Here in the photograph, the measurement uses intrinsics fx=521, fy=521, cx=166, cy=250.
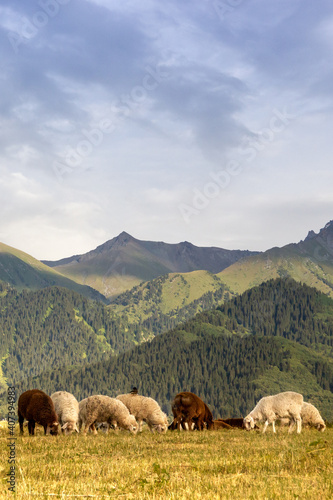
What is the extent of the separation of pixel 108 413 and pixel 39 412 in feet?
11.3

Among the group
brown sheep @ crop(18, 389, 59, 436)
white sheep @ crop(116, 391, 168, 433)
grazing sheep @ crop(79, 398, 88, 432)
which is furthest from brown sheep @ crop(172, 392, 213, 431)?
brown sheep @ crop(18, 389, 59, 436)

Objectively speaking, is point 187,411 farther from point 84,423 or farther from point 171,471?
point 171,471

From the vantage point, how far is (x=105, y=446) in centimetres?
1847

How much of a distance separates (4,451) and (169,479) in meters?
7.81

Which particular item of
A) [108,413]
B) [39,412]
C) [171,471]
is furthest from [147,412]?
[171,471]

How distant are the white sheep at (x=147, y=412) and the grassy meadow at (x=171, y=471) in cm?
1047

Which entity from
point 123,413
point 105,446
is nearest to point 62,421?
point 123,413

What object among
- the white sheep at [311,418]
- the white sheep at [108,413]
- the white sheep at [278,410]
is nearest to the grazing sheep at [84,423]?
the white sheep at [108,413]

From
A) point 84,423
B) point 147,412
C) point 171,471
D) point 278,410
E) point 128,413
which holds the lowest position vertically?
point 84,423

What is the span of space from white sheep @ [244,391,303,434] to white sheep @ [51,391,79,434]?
30.1 ft

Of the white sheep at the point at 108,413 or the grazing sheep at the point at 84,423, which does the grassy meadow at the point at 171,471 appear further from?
the grazing sheep at the point at 84,423

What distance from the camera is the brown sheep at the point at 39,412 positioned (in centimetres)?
2470

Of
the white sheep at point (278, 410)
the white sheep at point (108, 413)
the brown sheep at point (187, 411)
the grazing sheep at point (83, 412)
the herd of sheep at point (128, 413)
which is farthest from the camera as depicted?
the brown sheep at point (187, 411)

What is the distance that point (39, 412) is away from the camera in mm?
24922
